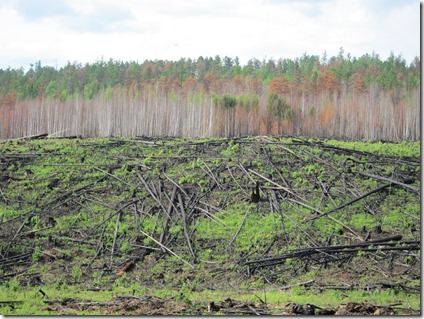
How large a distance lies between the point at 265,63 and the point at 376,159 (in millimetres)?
8117

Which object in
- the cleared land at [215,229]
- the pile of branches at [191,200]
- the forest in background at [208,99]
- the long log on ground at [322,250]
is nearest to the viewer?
the cleared land at [215,229]

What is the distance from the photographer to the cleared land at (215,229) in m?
7.12

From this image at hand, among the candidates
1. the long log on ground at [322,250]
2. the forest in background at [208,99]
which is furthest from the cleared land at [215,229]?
the forest in background at [208,99]

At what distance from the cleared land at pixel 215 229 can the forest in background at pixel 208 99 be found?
90 cm

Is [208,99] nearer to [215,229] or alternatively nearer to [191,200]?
[191,200]

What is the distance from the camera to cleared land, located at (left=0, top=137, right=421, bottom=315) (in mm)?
7125

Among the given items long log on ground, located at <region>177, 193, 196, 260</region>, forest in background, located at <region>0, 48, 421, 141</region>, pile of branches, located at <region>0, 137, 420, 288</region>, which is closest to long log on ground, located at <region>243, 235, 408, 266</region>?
pile of branches, located at <region>0, 137, 420, 288</region>

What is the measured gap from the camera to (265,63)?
17578mm

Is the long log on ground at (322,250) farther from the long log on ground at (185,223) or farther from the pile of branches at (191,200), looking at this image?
the long log on ground at (185,223)

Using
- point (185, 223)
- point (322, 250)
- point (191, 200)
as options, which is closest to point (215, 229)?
point (185, 223)

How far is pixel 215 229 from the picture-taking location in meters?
8.82

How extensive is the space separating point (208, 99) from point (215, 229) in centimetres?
656

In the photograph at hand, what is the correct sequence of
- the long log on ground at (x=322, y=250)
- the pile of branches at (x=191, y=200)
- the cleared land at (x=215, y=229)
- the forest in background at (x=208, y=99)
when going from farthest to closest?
the forest in background at (x=208, y=99) < the pile of branches at (x=191, y=200) < the long log on ground at (x=322, y=250) < the cleared land at (x=215, y=229)

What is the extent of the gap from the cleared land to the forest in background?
903 mm
